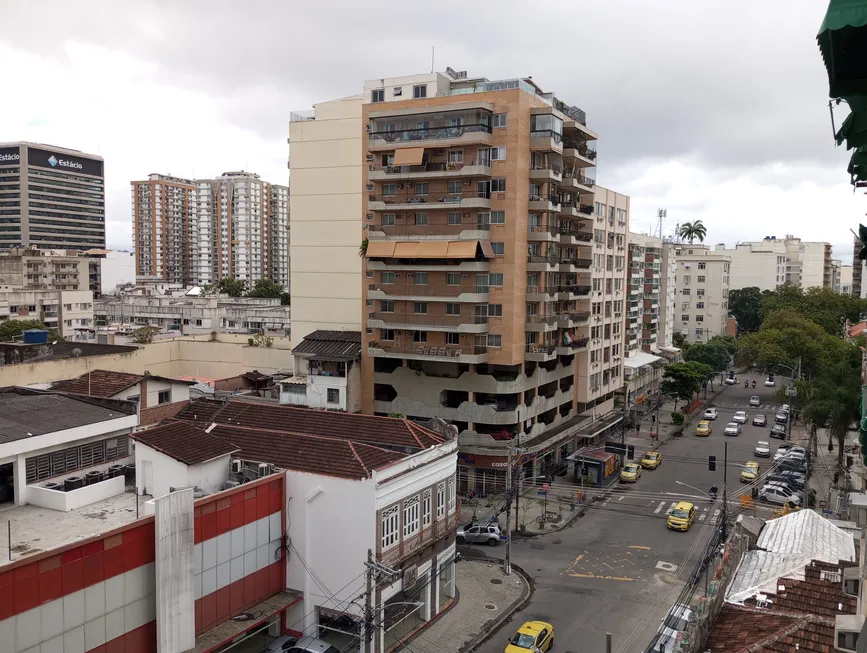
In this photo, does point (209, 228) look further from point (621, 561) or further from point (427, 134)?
point (621, 561)

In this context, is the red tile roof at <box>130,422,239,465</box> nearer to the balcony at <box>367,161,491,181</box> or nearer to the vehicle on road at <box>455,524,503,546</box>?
the vehicle on road at <box>455,524,503,546</box>

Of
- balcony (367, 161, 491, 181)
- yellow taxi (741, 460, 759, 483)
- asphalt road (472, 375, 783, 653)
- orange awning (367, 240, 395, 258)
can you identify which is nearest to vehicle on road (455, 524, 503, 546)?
asphalt road (472, 375, 783, 653)

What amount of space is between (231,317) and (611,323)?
179 ft

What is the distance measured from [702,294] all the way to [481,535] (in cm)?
8646

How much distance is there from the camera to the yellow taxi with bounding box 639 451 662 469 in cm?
5734

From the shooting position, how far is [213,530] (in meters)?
23.1

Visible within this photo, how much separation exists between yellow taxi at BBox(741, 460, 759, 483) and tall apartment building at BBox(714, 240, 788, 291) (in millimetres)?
107601

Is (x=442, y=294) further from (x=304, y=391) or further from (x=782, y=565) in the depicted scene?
(x=782, y=565)

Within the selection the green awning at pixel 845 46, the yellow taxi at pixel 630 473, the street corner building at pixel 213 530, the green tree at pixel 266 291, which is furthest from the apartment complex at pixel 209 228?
the green awning at pixel 845 46

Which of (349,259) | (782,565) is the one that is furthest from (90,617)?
(349,259)

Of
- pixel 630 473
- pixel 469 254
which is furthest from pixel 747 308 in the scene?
pixel 469 254

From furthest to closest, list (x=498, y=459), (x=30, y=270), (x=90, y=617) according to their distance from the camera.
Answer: (x=30, y=270) → (x=498, y=459) → (x=90, y=617)

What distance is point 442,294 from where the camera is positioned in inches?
1972

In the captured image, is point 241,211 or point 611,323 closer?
point 611,323
